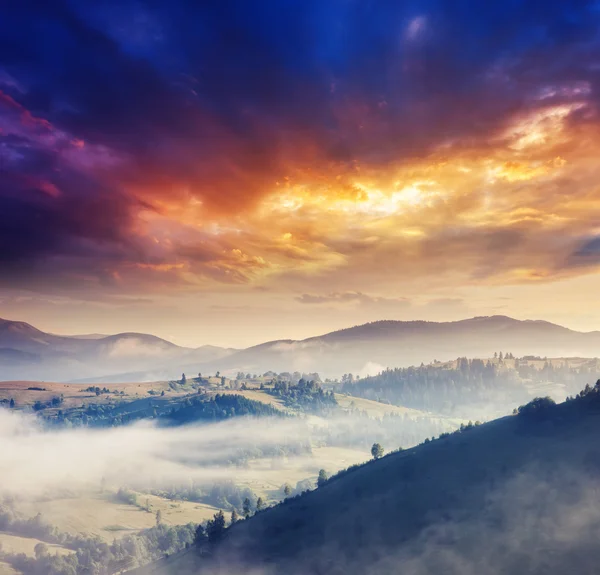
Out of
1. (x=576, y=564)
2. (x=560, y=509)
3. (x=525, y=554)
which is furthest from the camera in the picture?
(x=560, y=509)

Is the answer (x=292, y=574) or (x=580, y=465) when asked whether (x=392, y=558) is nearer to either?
(x=292, y=574)

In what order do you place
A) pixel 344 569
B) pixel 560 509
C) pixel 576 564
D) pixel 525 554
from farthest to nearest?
1. pixel 344 569
2. pixel 560 509
3. pixel 525 554
4. pixel 576 564

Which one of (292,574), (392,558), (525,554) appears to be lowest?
(292,574)

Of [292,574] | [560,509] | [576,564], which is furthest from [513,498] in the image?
[292,574]

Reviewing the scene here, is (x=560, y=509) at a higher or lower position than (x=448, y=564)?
higher

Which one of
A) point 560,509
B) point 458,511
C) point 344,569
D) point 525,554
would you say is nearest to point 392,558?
point 344,569

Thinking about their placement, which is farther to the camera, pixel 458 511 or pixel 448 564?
pixel 458 511

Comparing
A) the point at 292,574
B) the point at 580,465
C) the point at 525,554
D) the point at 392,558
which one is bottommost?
the point at 292,574


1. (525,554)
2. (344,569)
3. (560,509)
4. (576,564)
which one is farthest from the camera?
(344,569)

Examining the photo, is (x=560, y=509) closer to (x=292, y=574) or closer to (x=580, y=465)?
(x=580, y=465)
